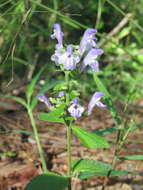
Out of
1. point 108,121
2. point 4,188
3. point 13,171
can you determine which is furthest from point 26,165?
point 108,121

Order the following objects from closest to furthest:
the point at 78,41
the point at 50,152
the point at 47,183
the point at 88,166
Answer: the point at 47,183 → the point at 88,166 → the point at 50,152 → the point at 78,41

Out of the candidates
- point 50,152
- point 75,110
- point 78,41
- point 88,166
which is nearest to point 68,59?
point 75,110

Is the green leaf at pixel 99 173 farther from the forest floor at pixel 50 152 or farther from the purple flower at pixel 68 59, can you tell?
the purple flower at pixel 68 59

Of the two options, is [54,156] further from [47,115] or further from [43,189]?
[43,189]

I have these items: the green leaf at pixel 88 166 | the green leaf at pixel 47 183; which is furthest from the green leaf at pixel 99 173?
the green leaf at pixel 47 183

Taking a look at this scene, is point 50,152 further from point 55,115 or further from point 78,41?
point 78,41
